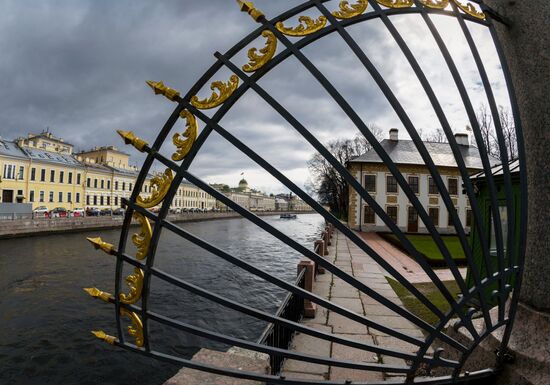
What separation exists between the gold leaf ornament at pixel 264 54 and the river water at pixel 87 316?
6.03 m

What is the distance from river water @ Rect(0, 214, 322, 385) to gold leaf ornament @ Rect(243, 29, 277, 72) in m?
6.03

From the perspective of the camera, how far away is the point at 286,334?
407 cm

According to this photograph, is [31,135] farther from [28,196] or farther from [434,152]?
[434,152]

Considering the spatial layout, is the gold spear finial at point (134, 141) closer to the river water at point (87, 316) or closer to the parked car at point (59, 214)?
the river water at point (87, 316)

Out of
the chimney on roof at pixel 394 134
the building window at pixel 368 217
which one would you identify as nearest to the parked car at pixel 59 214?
the building window at pixel 368 217

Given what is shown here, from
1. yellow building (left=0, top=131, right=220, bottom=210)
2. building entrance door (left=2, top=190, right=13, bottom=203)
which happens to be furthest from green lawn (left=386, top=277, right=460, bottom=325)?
building entrance door (left=2, top=190, right=13, bottom=203)

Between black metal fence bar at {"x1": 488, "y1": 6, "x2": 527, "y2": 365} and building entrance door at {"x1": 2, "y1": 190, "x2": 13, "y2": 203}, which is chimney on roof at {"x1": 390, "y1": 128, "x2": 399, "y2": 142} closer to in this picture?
black metal fence bar at {"x1": 488, "y1": 6, "x2": 527, "y2": 365}

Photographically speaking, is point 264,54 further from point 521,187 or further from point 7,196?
point 7,196

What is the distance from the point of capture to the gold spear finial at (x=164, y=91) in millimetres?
1362

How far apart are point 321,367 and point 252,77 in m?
3.31

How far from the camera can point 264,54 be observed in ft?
4.53

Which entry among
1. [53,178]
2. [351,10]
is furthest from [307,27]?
[53,178]

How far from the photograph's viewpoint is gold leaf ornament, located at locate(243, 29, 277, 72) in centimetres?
137

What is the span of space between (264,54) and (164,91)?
1.46 feet
